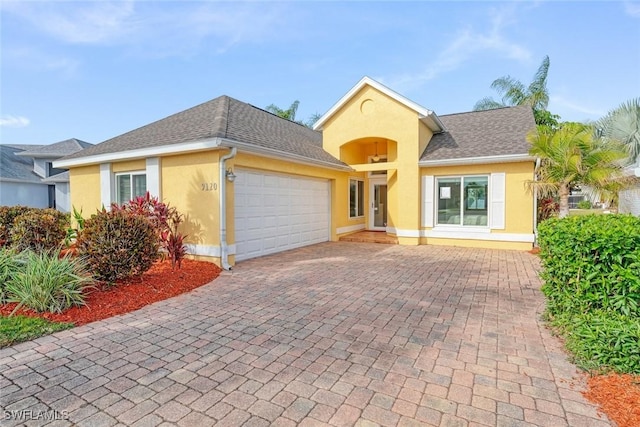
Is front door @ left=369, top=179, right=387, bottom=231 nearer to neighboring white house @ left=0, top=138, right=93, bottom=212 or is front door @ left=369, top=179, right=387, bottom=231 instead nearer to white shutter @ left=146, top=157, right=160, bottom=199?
white shutter @ left=146, top=157, right=160, bottom=199

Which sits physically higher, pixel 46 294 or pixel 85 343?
pixel 46 294

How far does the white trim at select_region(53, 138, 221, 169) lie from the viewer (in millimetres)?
8648

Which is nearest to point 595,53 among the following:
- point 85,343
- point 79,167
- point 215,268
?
point 215,268

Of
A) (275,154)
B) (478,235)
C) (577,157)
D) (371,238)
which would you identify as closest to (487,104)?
(478,235)

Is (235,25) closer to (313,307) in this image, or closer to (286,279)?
(286,279)

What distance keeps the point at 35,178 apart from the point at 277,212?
2317 cm

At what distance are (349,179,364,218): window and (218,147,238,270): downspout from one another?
8159 millimetres

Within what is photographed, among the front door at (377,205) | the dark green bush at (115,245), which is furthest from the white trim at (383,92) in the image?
the dark green bush at (115,245)

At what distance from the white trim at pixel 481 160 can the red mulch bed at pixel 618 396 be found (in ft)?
32.6

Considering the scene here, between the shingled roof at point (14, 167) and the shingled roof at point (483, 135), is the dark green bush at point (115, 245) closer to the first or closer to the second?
the shingled roof at point (483, 135)

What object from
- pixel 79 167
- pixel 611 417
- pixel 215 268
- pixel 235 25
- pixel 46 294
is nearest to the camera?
pixel 611 417

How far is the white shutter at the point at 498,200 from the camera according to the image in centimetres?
1239

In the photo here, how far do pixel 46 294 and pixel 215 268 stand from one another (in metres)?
3.71

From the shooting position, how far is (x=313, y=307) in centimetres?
582
